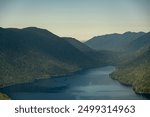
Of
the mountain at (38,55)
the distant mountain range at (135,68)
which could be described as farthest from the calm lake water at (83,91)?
the mountain at (38,55)


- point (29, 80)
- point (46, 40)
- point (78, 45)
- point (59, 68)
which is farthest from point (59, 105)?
point (78, 45)

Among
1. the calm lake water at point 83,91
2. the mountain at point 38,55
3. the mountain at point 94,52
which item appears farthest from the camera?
the mountain at point 94,52

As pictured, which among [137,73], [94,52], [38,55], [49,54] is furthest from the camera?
[94,52]

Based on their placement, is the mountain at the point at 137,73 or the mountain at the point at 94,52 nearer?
the mountain at the point at 137,73

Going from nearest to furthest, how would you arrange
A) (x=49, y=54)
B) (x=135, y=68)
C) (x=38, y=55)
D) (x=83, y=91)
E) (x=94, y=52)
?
(x=83, y=91), (x=135, y=68), (x=38, y=55), (x=49, y=54), (x=94, y=52)

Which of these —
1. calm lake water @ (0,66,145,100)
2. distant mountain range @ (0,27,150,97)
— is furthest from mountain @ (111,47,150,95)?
calm lake water @ (0,66,145,100)

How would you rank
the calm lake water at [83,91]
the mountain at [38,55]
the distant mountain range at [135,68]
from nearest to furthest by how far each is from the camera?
1. the calm lake water at [83,91]
2. the distant mountain range at [135,68]
3. the mountain at [38,55]

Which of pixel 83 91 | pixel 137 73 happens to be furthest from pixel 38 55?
pixel 83 91

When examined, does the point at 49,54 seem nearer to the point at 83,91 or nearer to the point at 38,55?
the point at 38,55

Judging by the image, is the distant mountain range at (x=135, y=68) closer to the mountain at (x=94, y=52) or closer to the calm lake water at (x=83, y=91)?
the calm lake water at (x=83, y=91)
